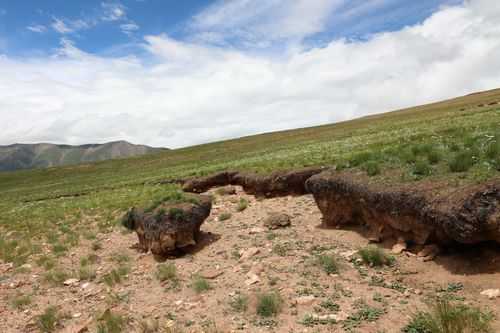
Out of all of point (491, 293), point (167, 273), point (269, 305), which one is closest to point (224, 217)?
point (167, 273)

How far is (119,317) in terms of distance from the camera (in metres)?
7.83

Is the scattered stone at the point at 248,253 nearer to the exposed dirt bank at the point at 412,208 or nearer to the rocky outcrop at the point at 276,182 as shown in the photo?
the exposed dirt bank at the point at 412,208

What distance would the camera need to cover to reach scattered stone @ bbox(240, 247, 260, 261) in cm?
1064

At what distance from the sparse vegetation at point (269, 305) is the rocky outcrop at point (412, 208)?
401 centimetres

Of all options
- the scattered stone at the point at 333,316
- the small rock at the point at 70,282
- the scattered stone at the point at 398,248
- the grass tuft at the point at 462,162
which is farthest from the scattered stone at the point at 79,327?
the grass tuft at the point at 462,162

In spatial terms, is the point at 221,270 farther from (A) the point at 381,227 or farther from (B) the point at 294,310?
(A) the point at 381,227

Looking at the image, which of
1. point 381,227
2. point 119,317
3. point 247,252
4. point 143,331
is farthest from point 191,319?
point 381,227

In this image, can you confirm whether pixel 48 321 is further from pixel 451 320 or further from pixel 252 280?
pixel 451 320

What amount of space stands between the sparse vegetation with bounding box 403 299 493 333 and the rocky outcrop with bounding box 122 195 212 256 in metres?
8.30

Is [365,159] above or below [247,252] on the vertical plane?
above

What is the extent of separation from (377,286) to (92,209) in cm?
2233

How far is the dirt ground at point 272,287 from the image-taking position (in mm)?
6887

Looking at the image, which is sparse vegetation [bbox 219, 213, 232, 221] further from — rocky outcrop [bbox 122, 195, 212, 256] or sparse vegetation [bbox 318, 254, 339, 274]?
sparse vegetation [bbox 318, 254, 339, 274]

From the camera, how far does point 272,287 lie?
8414mm
